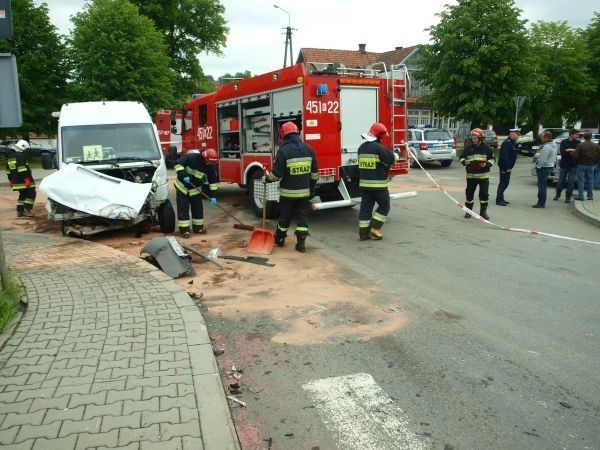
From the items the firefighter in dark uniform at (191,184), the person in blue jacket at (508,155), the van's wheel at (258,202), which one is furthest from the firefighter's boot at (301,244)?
the person in blue jacket at (508,155)

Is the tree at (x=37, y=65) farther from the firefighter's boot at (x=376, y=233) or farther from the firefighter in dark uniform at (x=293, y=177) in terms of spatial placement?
the firefighter's boot at (x=376, y=233)

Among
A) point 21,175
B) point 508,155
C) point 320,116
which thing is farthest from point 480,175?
point 21,175

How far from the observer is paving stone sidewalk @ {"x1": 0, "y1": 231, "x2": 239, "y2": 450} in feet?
9.16

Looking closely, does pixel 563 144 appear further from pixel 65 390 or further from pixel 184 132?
pixel 65 390

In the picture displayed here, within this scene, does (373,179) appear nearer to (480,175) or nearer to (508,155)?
(480,175)

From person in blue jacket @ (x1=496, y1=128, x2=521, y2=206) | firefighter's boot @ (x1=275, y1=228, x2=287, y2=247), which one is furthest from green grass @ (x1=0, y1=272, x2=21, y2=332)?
person in blue jacket @ (x1=496, y1=128, x2=521, y2=206)

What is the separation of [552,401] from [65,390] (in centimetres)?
316

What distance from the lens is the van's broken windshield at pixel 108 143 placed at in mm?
8541

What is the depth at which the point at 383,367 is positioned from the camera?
3.77 meters

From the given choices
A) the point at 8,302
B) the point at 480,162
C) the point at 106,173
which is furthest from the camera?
the point at 480,162

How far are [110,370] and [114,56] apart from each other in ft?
74.9

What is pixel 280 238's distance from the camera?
299 inches

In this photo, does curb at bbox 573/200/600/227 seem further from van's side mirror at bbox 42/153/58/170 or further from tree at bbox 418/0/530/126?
tree at bbox 418/0/530/126

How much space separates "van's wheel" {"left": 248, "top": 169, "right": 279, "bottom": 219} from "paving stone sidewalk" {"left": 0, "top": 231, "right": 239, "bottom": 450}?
434 centimetres
